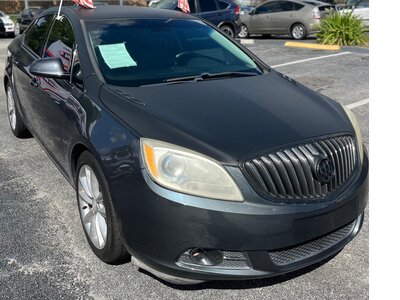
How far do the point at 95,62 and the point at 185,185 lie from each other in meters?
1.38

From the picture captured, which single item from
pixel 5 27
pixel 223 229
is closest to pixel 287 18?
pixel 5 27

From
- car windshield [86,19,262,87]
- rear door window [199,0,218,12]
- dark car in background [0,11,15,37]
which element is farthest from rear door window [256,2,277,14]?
car windshield [86,19,262,87]

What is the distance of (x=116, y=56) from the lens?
3270 mm

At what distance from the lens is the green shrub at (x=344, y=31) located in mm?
13812

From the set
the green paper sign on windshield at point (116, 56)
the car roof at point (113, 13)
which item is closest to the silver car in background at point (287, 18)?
the car roof at point (113, 13)

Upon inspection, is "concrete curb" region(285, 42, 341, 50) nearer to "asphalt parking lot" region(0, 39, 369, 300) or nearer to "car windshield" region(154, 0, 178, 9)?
"car windshield" region(154, 0, 178, 9)

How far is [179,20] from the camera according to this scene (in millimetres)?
3992

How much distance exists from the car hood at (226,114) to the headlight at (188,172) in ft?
0.17

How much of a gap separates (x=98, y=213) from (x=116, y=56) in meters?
1.17

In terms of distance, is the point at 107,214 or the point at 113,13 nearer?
the point at 107,214

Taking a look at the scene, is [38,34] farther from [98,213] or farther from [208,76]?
[98,213]

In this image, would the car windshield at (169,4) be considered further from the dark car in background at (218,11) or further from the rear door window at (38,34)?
the rear door window at (38,34)

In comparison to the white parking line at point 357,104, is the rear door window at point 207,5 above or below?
above
